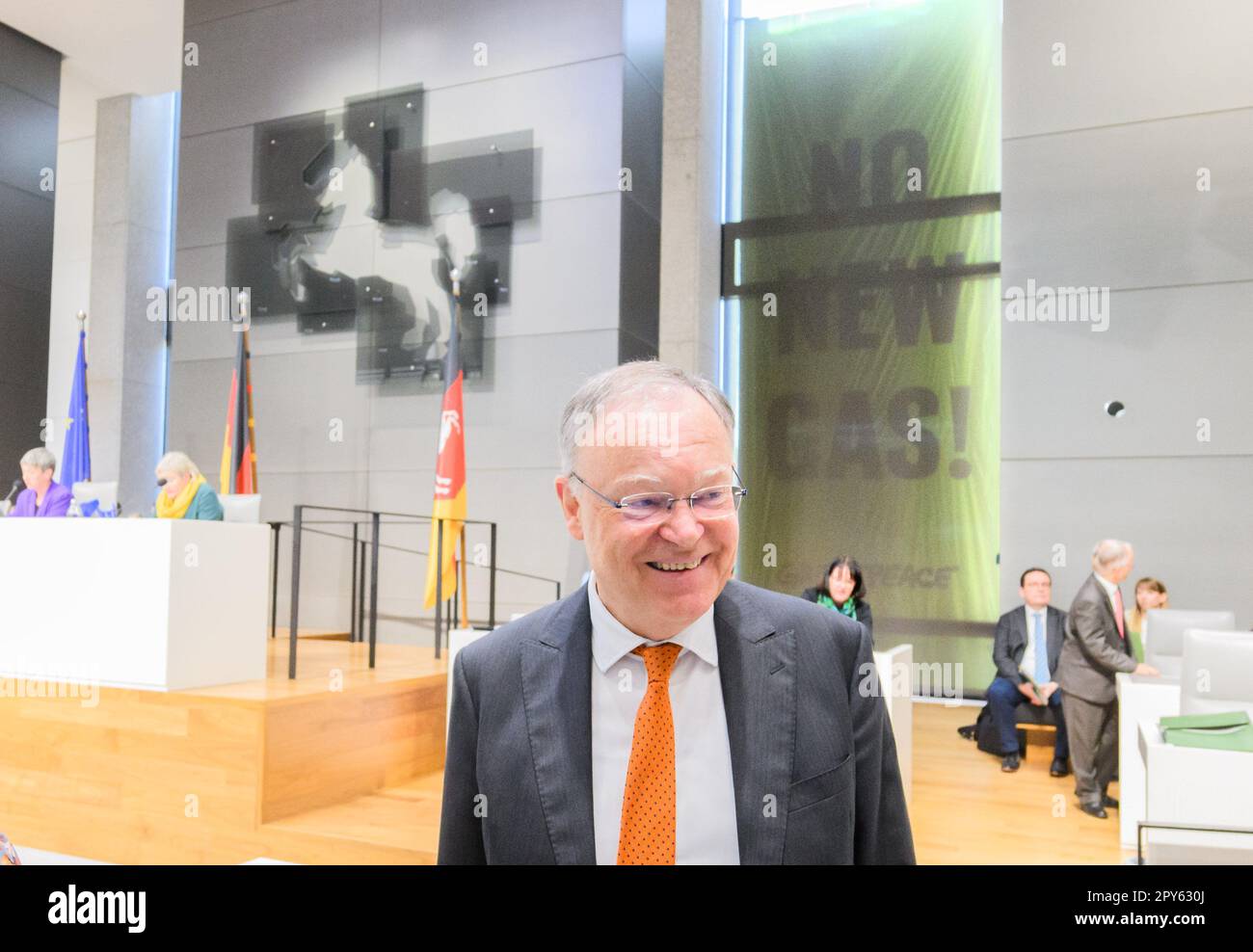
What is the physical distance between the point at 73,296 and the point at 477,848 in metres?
11.4

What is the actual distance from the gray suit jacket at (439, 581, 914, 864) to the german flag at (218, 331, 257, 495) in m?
7.19

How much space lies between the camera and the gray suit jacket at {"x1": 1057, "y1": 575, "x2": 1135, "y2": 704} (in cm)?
480

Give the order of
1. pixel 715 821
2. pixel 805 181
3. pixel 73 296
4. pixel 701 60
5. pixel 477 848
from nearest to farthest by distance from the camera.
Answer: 1. pixel 715 821
2. pixel 477 848
3. pixel 701 60
4. pixel 805 181
5. pixel 73 296

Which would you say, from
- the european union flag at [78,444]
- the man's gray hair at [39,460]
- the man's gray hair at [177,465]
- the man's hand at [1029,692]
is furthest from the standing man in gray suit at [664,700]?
the european union flag at [78,444]

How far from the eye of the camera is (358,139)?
8.80 m

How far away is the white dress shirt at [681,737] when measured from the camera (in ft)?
3.62

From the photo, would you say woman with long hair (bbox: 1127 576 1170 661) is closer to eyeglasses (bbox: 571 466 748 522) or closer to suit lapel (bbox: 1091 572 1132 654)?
suit lapel (bbox: 1091 572 1132 654)

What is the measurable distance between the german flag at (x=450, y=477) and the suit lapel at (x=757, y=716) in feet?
19.4

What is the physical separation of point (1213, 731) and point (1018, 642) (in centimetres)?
228

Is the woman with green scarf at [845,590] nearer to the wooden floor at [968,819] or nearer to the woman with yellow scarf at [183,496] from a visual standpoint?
the wooden floor at [968,819]

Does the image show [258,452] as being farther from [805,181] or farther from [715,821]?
[715,821]

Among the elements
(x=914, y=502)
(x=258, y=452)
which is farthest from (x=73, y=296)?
(x=914, y=502)

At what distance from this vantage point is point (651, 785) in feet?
3.61

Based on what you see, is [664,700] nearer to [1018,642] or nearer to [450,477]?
[1018,642]
